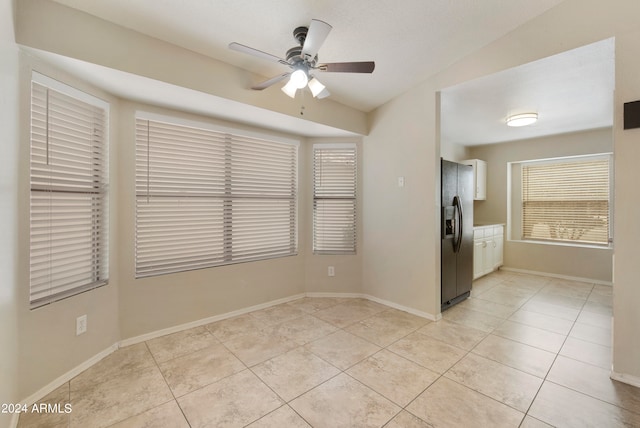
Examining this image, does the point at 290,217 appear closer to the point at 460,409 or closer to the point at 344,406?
the point at 344,406

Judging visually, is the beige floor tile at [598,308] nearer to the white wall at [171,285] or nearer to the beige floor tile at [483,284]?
the beige floor tile at [483,284]

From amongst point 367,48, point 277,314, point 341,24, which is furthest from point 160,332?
point 367,48

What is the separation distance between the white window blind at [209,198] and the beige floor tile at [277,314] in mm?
670

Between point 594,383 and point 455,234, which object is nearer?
point 594,383

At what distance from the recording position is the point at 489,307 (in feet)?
11.5

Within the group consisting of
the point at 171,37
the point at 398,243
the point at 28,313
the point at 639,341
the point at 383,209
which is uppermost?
the point at 171,37

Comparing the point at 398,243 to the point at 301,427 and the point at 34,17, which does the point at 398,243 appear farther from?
the point at 34,17

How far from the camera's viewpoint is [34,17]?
5.59 feet

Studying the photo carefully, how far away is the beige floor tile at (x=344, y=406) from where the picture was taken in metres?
1.62

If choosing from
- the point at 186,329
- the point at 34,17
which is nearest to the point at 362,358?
the point at 186,329

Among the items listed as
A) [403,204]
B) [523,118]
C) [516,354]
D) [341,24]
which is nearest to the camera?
[341,24]

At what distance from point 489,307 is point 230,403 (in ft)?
10.8

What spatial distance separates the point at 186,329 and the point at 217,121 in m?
2.32

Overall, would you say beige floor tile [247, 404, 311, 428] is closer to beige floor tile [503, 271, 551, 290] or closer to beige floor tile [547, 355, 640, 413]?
beige floor tile [547, 355, 640, 413]
